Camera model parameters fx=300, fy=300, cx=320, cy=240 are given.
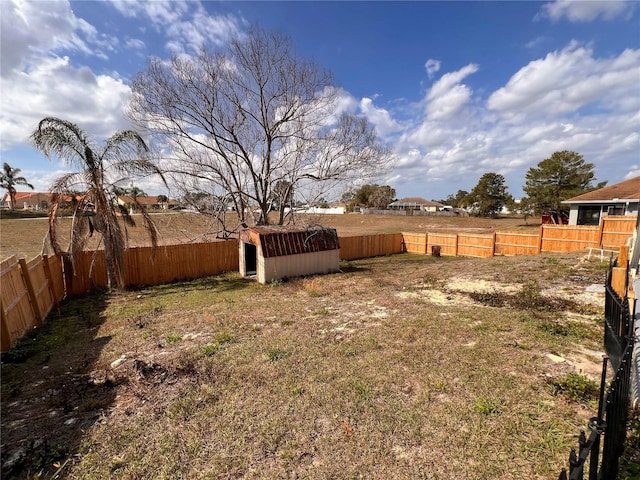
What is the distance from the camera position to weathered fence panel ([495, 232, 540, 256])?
54.7ft

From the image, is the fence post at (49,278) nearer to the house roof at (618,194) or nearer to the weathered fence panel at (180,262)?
the weathered fence panel at (180,262)

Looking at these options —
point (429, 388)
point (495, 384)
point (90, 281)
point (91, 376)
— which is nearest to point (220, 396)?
point (91, 376)

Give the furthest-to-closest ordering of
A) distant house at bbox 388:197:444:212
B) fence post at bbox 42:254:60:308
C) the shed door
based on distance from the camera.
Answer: distant house at bbox 388:197:444:212 → the shed door → fence post at bbox 42:254:60:308

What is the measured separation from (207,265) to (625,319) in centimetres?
1352

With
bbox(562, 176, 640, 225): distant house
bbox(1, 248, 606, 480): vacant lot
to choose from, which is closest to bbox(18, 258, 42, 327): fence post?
bbox(1, 248, 606, 480): vacant lot

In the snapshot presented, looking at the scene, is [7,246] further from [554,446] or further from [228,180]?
[554,446]

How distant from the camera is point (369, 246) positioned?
19422 mm

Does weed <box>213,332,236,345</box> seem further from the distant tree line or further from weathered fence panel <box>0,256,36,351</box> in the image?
the distant tree line

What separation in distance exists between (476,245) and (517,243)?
2094 mm

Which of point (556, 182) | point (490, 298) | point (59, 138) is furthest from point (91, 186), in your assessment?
point (556, 182)

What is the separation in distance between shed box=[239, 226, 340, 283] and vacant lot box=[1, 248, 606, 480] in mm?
3943

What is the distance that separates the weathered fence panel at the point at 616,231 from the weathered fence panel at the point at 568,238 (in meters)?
0.28

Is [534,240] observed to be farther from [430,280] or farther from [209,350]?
[209,350]

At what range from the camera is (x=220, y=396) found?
4125mm
